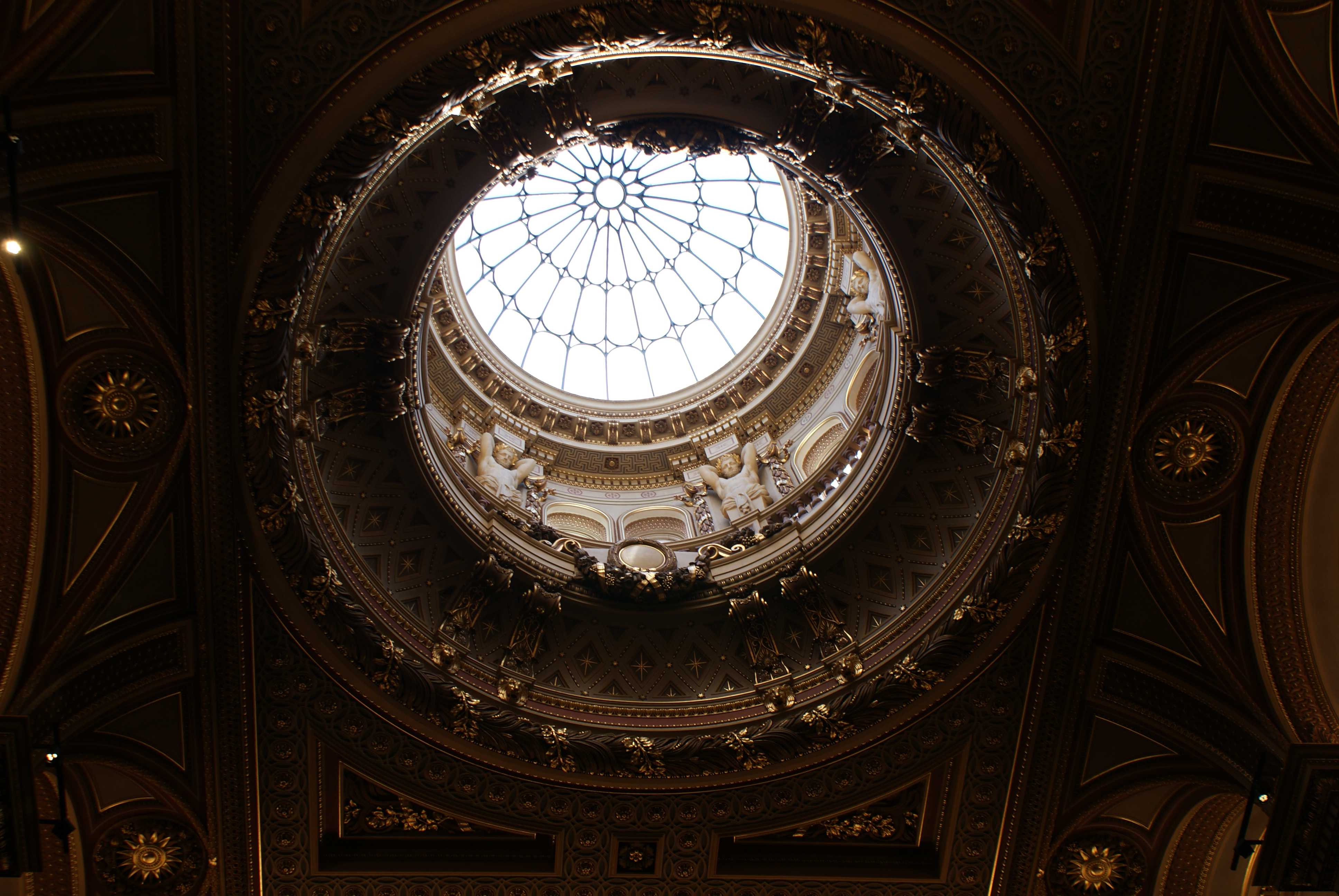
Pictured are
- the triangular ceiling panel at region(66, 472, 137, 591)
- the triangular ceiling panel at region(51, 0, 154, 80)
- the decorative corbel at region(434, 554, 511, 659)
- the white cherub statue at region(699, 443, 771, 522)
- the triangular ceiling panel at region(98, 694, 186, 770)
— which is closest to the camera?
the triangular ceiling panel at region(51, 0, 154, 80)

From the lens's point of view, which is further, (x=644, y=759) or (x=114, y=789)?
(x=644, y=759)

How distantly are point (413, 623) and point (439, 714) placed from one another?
65.8 inches

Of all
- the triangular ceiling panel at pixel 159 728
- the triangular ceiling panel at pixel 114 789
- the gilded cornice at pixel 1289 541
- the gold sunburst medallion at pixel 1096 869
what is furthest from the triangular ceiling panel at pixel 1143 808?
the triangular ceiling panel at pixel 114 789

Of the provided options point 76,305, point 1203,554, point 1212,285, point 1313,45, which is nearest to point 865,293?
point 1212,285

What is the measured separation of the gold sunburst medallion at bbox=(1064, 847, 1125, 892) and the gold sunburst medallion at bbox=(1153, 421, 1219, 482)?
18.9ft

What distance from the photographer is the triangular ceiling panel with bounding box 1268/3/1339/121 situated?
9375 millimetres

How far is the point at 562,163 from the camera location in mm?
21234

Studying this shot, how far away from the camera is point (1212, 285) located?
1116cm

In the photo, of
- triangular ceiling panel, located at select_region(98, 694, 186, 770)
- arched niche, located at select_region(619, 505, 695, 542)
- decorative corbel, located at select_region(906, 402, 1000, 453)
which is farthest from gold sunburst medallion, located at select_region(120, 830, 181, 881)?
decorative corbel, located at select_region(906, 402, 1000, 453)

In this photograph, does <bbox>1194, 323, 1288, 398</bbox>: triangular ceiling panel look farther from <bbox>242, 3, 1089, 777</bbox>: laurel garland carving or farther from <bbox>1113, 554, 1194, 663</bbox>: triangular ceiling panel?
<bbox>1113, 554, 1194, 663</bbox>: triangular ceiling panel

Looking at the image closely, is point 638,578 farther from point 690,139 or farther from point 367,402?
point 690,139

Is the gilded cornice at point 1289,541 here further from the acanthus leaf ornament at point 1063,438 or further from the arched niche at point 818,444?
the arched niche at point 818,444

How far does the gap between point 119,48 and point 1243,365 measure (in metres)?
13.9

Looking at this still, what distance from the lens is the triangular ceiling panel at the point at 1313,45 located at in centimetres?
938
